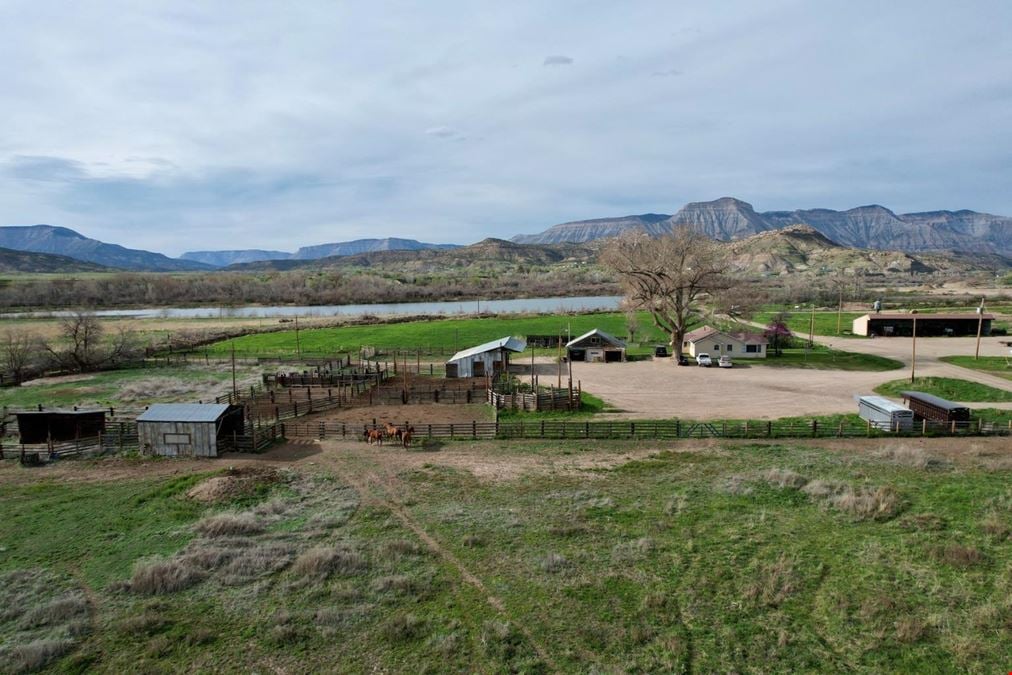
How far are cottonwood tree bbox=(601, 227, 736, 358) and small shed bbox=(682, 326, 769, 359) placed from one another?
7.32 feet

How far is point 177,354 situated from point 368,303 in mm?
93942

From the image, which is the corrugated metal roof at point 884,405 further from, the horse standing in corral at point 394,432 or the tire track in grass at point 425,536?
the tire track in grass at point 425,536

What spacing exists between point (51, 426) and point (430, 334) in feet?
154

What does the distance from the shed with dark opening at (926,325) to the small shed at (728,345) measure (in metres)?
24.2

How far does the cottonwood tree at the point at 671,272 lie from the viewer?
5400 centimetres

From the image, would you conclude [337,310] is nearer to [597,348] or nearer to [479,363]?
[597,348]

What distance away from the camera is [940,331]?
228 feet

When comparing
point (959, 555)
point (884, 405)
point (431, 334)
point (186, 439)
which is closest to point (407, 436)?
point (186, 439)

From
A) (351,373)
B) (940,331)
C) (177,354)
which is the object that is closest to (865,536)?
(351,373)

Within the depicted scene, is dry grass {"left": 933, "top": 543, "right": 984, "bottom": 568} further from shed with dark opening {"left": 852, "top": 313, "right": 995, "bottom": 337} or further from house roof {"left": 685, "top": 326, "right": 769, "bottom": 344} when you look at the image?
shed with dark opening {"left": 852, "top": 313, "right": 995, "bottom": 337}

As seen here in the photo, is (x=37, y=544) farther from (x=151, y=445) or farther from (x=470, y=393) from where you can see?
(x=470, y=393)

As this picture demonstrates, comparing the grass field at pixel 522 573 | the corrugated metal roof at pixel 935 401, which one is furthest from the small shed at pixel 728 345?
the grass field at pixel 522 573

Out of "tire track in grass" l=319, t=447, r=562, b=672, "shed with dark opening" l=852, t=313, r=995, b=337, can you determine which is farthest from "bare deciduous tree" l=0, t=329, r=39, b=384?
"shed with dark opening" l=852, t=313, r=995, b=337

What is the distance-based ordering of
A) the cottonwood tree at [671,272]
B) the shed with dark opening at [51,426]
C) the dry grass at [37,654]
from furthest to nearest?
the cottonwood tree at [671,272], the shed with dark opening at [51,426], the dry grass at [37,654]
